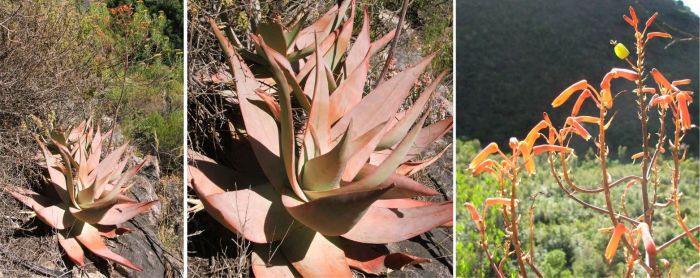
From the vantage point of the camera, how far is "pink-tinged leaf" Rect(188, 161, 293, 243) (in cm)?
88

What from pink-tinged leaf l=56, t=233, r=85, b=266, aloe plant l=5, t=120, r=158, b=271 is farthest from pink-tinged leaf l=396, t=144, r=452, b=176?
pink-tinged leaf l=56, t=233, r=85, b=266

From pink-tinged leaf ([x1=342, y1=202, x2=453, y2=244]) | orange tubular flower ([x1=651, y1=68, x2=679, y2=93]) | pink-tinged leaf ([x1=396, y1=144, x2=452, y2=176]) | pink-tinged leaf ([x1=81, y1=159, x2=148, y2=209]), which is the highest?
orange tubular flower ([x1=651, y1=68, x2=679, y2=93])

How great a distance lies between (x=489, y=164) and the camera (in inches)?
30.7

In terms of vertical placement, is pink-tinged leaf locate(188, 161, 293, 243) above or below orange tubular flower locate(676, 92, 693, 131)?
below

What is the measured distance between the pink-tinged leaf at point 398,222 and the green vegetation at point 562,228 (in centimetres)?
59

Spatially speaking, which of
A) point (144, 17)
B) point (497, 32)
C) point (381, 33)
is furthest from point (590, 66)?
point (144, 17)

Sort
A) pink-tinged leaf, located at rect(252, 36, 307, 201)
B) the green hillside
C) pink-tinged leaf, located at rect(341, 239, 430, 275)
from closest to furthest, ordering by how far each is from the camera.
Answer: pink-tinged leaf, located at rect(252, 36, 307, 201) → pink-tinged leaf, located at rect(341, 239, 430, 275) → the green hillside

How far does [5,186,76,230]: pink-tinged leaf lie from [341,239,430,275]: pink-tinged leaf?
44.0 inches

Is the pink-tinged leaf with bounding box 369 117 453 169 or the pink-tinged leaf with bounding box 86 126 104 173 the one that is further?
the pink-tinged leaf with bounding box 86 126 104 173

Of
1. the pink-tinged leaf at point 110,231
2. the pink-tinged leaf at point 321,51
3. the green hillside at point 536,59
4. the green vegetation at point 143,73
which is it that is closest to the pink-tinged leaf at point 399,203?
the pink-tinged leaf at point 321,51

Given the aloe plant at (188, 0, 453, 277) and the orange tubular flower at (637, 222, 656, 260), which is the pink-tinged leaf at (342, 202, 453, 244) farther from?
the orange tubular flower at (637, 222, 656, 260)

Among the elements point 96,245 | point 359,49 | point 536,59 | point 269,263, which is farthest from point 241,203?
point 536,59

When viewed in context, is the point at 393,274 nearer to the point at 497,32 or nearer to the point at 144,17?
the point at 144,17

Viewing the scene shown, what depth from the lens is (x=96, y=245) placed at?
1812 millimetres
